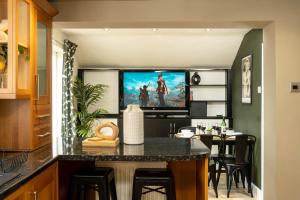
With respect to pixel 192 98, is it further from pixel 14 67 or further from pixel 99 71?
pixel 14 67

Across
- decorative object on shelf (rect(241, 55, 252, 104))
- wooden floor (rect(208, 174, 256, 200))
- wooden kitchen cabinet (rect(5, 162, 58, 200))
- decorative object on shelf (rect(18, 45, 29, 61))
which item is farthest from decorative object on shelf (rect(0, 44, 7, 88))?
decorative object on shelf (rect(241, 55, 252, 104))

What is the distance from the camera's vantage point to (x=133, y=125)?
2.78 metres

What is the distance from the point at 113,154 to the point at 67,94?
136 inches

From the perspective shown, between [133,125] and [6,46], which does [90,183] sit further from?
[6,46]

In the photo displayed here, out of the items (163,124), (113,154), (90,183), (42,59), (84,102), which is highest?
(42,59)

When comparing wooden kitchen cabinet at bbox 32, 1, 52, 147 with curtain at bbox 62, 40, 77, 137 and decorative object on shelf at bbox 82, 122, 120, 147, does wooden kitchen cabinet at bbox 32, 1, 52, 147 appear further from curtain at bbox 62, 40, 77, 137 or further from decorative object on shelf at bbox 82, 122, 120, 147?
curtain at bbox 62, 40, 77, 137

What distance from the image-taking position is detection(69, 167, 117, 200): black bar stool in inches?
97.7

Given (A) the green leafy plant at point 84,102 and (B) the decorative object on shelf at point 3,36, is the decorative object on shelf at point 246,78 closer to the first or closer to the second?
(A) the green leafy plant at point 84,102

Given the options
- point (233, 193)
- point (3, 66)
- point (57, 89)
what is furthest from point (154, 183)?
point (57, 89)

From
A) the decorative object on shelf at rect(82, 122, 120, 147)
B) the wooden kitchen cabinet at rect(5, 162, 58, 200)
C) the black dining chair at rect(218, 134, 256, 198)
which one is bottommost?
the black dining chair at rect(218, 134, 256, 198)

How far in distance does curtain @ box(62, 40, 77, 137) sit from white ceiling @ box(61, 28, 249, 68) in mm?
396

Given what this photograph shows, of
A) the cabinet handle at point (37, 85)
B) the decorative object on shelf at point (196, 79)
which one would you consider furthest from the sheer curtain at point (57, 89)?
the cabinet handle at point (37, 85)

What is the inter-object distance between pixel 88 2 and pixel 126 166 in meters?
1.71

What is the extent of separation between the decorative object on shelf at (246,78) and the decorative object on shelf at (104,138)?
3.30 m
